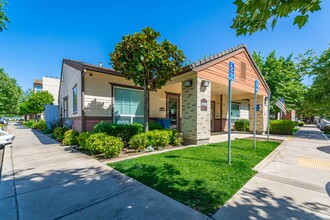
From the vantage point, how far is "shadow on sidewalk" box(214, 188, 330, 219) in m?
2.33

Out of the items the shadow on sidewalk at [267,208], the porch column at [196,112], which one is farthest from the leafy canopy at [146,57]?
the shadow on sidewalk at [267,208]

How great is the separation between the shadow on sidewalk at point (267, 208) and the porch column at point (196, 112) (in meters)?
4.58

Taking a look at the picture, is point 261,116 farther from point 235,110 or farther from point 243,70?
point 243,70

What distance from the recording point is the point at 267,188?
3258mm

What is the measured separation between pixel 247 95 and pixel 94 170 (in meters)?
13.0

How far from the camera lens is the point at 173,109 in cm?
1147

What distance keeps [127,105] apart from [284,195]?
7.66 m

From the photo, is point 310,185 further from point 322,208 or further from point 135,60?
point 135,60

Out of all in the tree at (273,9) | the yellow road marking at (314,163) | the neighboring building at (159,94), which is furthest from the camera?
the neighboring building at (159,94)

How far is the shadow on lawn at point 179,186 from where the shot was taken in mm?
2613

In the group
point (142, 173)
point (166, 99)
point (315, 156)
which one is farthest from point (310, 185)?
point (166, 99)

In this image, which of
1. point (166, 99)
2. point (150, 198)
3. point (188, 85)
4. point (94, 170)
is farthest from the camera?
point (166, 99)

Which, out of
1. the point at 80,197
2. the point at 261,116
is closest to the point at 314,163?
the point at 80,197

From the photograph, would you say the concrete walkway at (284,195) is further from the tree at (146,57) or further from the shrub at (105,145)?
the tree at (146,57)
